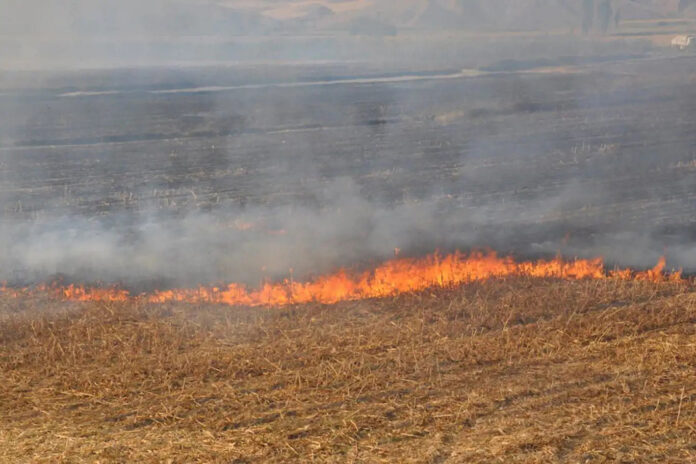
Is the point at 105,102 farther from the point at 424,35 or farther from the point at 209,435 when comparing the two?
the point at 424,35

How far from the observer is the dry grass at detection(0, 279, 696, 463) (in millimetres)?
7824

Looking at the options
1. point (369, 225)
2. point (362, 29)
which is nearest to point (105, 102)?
point (369, 225)

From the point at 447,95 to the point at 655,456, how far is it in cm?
4335

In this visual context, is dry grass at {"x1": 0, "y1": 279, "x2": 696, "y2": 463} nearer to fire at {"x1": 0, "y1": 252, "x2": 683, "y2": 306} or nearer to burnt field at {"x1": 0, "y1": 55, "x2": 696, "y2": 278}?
fire at {"x1": 0, "y1": 252, "x2": 683, "y2": 306}

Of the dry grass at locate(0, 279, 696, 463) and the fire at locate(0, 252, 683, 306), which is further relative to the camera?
the fire at locate(0, 252, 683, 306)

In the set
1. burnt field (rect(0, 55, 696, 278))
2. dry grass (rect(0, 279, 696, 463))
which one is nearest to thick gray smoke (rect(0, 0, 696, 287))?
burnt field (rect(0, 55, 696, 278))

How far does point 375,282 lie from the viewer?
1338cm

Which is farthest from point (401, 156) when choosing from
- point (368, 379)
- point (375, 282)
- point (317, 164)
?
point (368, 379)

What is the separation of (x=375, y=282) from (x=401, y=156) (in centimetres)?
1472

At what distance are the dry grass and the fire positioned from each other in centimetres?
61

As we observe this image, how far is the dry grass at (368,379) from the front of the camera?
7824mm

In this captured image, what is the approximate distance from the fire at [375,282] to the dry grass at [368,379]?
2.01 ft

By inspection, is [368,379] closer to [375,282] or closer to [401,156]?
[375,282]

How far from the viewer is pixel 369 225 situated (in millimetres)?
→ 17391
